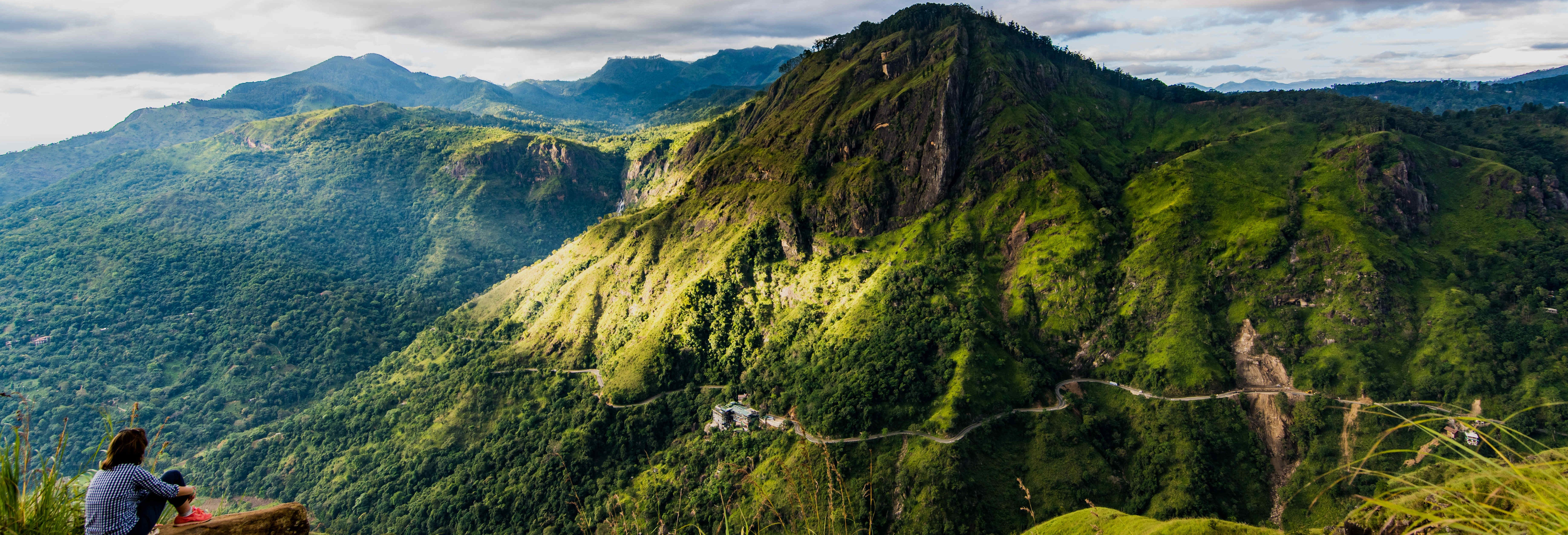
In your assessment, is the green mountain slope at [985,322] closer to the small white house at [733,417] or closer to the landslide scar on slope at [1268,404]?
the landslide scar on slope at [1268,404]

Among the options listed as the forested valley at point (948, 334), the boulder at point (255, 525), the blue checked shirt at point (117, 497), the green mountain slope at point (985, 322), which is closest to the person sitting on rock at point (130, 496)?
the blue checked shirt at point (117, 497)


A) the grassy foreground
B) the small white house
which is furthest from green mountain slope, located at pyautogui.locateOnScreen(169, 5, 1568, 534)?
the grassy foreground

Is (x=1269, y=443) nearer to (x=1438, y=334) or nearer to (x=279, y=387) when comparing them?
(x=1438, y=334)

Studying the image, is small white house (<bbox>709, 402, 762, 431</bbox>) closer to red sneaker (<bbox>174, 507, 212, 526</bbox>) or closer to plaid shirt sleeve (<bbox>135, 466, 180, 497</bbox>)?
red sneaker (<bbox>174, 507, 212, 526</bbox>)

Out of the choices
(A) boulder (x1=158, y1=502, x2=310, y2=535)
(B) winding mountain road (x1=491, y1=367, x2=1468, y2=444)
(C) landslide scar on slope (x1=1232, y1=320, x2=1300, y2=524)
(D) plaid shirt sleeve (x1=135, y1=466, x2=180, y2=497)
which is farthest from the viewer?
(B) winding mountain road (x1=491, y1=367, x2=1468, y2=444)

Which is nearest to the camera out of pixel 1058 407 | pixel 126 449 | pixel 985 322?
pixel 126 449

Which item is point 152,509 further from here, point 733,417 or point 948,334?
point 948,334

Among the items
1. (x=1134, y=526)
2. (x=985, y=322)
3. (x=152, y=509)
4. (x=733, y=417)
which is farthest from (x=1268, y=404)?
(x=152, y=509)
